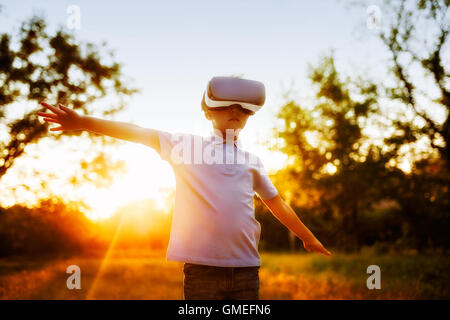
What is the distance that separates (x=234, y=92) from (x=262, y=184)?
2.07 ft

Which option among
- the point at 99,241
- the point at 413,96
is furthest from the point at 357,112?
the point at 99,241

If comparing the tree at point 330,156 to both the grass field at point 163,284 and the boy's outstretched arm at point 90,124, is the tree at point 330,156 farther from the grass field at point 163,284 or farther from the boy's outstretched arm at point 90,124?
the boy's outstretched arm at point 90,124

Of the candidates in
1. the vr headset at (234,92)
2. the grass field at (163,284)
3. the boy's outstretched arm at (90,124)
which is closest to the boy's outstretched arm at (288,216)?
the vr headset at (234,92)

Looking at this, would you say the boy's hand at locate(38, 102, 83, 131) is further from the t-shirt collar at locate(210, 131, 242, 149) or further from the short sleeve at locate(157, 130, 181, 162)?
the t-shirt collar at locate(210, 131, 242, 149)

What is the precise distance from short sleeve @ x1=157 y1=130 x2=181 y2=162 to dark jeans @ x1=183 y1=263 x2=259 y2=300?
61cm

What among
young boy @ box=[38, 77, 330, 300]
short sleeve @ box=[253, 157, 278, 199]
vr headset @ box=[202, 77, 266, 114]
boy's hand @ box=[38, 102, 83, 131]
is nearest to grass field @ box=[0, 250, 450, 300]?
boy's hand @ box=[38, 102, 83, 131]

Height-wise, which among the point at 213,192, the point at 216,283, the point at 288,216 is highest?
the point at 213,192

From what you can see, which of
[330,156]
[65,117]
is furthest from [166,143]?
[330,156]

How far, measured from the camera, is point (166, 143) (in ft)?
6.77

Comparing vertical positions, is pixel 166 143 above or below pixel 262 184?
above

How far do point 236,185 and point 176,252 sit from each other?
49 centimetres

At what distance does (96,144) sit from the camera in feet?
35.0

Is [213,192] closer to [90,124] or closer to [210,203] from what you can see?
[210,203]
